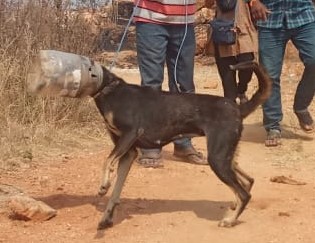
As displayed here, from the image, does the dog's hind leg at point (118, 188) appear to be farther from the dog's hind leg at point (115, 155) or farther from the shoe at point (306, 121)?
the shoe at point (306, 121)

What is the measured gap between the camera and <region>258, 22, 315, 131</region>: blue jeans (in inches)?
288

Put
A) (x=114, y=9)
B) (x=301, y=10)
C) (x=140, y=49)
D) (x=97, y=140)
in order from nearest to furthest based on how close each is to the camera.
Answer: (x=140, y=49) < (x=301, y=10) < (x=97, y=140) < (x=114, y=9)

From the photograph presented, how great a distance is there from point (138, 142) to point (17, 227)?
3.50ft

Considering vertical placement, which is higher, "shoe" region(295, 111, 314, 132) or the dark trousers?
the dark trousers

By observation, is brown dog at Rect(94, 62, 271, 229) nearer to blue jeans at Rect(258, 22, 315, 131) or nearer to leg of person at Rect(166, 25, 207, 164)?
leg of person at Rect(166, 25, 207, 164)

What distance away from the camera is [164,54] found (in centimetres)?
652

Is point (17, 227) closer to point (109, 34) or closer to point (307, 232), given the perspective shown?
point (307, 232)

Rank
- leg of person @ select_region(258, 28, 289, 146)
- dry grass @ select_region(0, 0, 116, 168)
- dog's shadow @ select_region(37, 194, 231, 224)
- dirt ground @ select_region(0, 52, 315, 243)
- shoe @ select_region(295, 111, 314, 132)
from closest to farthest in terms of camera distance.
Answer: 1. dirt ground @ select_region(0, 52, 315, 243)
2. dog's shadow @ select_region(37, 194, 231, 224)
3. leg of person @ select_region(258, 28, 289, 146)
4. dry grass @ select_region(0, 0, 116, 168)
5. shoe @ select_region(295, 111, 314, 132)

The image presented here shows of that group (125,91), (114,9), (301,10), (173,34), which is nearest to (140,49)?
(173,34)

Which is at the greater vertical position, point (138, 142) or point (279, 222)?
point (138, 142)

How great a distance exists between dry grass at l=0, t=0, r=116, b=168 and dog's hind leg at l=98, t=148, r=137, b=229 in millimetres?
2200

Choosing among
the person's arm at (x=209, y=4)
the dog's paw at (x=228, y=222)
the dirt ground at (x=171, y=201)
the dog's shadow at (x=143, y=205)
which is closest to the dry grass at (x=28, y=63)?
the dirt ground at (x=171, y=201)

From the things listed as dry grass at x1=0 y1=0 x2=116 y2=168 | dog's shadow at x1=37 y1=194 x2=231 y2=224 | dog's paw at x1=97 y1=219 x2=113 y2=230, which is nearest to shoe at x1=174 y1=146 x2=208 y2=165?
dog's shadow at x1=37 y1=194 x2=231 y2=224

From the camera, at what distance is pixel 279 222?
5.05m
